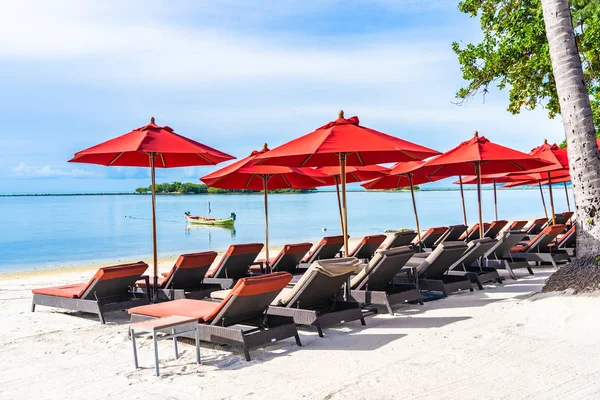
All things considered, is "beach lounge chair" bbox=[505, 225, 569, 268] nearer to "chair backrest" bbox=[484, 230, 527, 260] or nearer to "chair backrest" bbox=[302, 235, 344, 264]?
"chair backrest" bbox=[484, 230, 527, 260]

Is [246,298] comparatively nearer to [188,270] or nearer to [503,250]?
[188,270]

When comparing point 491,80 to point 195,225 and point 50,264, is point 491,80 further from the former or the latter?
point 195,225

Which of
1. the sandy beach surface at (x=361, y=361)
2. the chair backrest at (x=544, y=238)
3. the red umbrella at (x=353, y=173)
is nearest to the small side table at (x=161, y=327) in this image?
the sandy beach surface at (x=361, y=361)

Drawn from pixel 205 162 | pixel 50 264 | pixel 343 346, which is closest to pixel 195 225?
pixel 50 264

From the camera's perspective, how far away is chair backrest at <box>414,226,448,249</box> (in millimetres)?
10906

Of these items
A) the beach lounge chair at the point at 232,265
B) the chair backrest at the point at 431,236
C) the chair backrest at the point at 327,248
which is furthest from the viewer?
the chair backrest at the point at 431,236

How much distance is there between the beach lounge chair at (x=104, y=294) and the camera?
6395 mm

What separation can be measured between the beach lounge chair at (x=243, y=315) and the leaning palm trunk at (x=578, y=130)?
4.07 m

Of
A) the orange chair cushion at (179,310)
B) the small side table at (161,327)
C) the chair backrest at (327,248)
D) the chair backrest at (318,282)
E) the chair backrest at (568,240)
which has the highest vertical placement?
the chair backrest at (327,248)

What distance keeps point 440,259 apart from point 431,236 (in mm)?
3890

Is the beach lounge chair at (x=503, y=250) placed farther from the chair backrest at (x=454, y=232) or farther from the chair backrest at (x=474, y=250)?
the chair backrest at (x=454, y=232)

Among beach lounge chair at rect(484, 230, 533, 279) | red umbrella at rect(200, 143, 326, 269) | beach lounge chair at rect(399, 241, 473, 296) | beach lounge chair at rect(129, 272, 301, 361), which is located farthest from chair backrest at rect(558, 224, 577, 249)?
beach lounge chair at rect(129, 272, 301, 361)

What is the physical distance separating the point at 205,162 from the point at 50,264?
56.3 ft

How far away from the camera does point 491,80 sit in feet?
44.0
